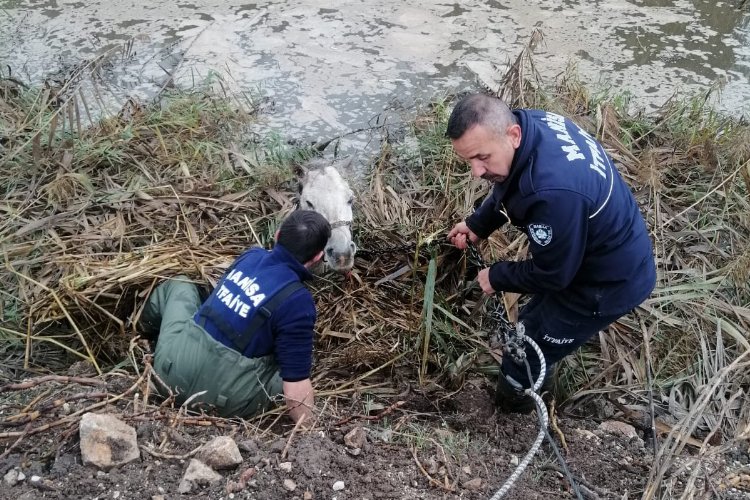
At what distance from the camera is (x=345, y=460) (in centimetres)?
213

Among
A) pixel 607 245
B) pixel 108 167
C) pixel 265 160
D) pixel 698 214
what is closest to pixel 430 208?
pixel 265 160

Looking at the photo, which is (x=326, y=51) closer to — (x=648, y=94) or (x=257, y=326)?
(x=648, y=94)

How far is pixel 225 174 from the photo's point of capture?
3861mm

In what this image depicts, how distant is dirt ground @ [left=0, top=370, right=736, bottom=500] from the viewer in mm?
1940

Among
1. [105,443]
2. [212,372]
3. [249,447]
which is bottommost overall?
[212,372]

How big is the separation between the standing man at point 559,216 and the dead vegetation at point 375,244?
543 millimetres

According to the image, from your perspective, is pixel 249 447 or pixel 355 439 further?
pixel 355 439

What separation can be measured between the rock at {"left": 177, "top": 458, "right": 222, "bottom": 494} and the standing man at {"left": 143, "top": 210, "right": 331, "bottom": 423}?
0.70 m

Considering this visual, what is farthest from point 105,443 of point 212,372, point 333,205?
point 333,205

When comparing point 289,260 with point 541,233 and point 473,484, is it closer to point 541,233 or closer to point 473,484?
point 541,233

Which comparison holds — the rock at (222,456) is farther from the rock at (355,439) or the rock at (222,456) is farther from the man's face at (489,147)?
the man's face at (489,147)

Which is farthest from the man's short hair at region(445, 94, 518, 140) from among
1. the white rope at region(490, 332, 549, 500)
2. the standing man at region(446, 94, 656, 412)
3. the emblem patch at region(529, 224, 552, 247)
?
the white rope at region(490, 332, 549, 500)

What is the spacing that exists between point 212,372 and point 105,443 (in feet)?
2.52

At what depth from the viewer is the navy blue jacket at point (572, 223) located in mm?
2283
